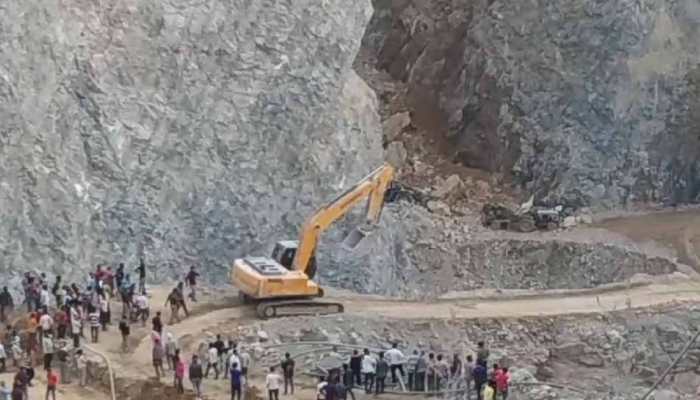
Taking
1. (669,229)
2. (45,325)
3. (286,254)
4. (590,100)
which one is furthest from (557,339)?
(590,100)

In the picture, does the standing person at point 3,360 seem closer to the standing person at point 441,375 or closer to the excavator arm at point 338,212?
the excavator arm at point 338,212

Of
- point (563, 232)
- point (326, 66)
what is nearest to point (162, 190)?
point (326, 66)

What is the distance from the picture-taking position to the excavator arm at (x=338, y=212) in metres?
38.4

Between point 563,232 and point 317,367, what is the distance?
2339 centimetres

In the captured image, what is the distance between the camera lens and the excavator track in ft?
122

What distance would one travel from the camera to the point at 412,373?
31.8 metres

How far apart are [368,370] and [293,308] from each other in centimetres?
681

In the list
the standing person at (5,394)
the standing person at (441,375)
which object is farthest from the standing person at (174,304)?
the standing person at (441,375)

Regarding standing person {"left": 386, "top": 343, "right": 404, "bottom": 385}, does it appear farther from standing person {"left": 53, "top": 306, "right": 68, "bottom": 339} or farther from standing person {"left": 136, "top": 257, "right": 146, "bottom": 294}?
standing person {"left": 136, "top": 257, "right": 146, "bottom": 294}

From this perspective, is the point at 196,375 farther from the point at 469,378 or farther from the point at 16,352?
the point at 469,378

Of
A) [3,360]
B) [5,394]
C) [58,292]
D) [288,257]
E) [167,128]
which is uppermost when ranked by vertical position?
[167,128]

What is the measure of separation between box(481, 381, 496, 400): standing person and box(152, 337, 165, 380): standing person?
7800 mm

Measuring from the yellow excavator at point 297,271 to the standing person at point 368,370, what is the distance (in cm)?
650

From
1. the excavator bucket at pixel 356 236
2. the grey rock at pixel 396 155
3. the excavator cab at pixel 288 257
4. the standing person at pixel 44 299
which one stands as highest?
the grey rock at pixel 396 155
